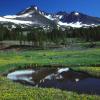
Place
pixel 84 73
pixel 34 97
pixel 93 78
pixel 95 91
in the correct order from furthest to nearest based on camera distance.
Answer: pixel 84 73, pixel 93 78, pixel 95 91, pixel 34 97

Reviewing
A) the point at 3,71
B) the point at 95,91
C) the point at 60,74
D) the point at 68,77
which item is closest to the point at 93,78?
the point at 68,77

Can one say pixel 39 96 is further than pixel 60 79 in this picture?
No

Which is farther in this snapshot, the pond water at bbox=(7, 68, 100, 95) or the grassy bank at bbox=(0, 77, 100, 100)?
the pond water at bbox=(7, 68, 100, 95)

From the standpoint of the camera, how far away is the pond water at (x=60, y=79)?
45384mm

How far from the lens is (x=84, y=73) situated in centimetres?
6175

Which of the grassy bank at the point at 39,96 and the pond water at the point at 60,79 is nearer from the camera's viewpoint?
the grassy bank at the point at 39,96

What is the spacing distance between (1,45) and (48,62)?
283ft

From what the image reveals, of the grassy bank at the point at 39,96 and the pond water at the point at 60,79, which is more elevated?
the grassy bank at the point at 39,96

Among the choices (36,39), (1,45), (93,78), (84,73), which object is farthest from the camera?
(36,39)

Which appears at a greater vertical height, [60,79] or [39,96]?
[39,96]

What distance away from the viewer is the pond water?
45.4m

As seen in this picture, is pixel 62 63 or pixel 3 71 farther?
pixel 62 63

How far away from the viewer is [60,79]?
55781 mm

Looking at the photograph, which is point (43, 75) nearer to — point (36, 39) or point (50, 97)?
point (50, 97)
